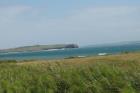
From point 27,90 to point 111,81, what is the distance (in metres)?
2.54

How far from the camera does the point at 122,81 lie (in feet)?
49.8

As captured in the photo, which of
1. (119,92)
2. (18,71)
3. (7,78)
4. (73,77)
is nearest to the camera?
(119,92)

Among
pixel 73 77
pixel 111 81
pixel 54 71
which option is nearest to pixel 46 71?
pixel 54 71

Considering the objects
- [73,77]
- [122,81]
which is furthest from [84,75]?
[122,81]

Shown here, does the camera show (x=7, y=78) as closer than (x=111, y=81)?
No

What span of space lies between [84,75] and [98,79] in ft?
1.76

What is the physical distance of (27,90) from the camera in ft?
50.8

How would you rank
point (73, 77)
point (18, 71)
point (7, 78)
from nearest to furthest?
point (73, 77) < point (7, 78) < point (18, 71)

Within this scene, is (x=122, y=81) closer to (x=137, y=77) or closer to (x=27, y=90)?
(x=137, y=77)

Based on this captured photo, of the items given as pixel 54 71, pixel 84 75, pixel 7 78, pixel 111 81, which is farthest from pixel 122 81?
pixel 7 78

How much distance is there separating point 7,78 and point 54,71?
5.15 feet

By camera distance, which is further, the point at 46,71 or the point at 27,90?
the point at 46,71

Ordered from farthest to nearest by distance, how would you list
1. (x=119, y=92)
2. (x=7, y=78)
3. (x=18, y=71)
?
(x=18, y=71) < (x=7, y=78) < (x=119, y=92)

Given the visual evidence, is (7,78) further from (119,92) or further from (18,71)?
(119,92)
